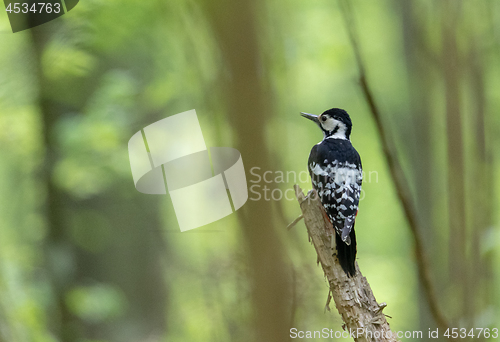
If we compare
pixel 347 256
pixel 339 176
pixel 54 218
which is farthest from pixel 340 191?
pixel 54 218

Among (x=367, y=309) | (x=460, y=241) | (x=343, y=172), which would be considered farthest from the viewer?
(x=460, y=241)

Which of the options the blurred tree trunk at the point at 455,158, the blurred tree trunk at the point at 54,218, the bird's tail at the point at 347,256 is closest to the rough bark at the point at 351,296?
the bird's tail at the point at 347,256

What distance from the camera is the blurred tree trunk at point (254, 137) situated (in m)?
1.15

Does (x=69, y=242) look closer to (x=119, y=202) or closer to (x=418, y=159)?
(x=119, y=202)

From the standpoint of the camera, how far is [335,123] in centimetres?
121

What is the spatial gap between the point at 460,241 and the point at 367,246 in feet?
1.16

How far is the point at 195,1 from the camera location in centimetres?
129

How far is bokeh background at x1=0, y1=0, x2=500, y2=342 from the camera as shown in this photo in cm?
125

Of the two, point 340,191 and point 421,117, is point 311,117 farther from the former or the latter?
point 421,117

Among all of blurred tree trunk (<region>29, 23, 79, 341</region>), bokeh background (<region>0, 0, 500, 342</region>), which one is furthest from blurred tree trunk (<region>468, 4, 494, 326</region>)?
blurred tree trunk (<region>29, 23, 79, 341</region>)

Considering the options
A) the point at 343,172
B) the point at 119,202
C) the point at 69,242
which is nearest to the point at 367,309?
the point at 343,172

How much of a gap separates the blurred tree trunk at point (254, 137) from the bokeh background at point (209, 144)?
0.5 inches

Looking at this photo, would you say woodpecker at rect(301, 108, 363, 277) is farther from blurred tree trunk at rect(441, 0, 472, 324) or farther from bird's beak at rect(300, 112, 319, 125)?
blurred tree trunk at rect(441, 0, 472, 324)

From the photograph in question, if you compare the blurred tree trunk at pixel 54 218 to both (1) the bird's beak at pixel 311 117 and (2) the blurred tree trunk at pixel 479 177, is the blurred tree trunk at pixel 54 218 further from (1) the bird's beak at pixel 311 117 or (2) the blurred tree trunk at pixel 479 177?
(2) the blurred tree trunk at pixel 479 177
